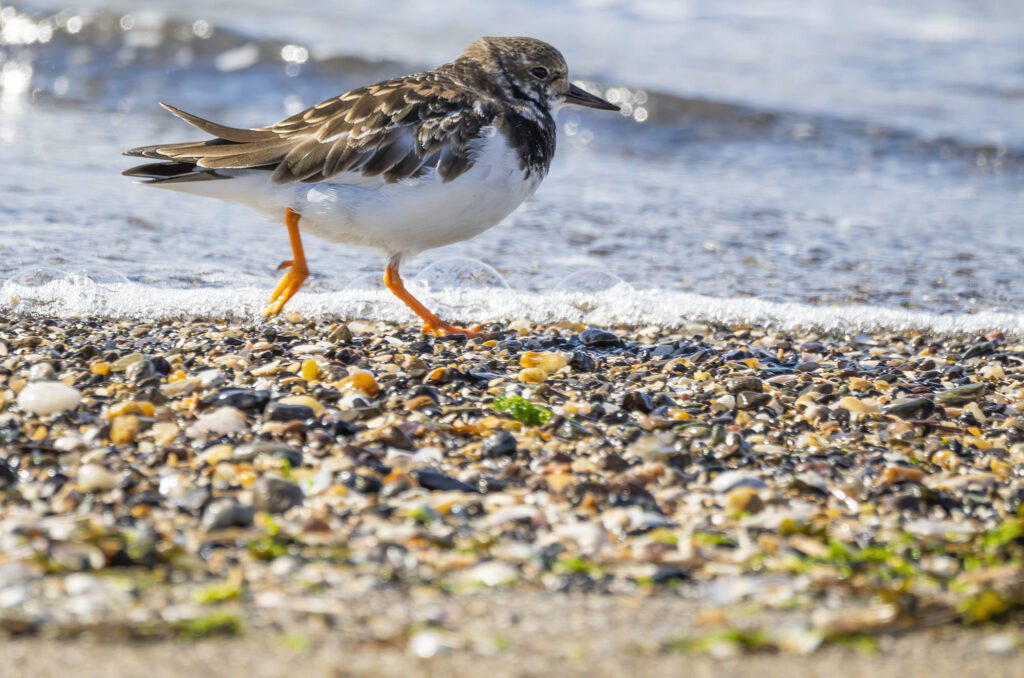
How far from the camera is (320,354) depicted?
14.1 ft

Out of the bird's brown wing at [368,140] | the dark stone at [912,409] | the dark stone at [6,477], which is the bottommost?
the dark stone at [6,477]

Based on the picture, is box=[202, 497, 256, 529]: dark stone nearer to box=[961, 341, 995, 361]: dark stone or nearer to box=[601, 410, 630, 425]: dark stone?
box=[601, 410, 630, 425]: dark stone

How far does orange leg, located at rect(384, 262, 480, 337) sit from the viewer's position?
194 inches

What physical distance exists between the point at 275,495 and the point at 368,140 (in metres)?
2.11

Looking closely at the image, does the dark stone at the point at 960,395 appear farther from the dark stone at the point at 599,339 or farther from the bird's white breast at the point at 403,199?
the bird's white breast at the point at 403,199

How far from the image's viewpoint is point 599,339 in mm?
4840

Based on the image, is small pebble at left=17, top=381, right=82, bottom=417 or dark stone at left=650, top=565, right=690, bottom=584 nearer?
dark stone at left=650, top=565, right=690, bottom=584

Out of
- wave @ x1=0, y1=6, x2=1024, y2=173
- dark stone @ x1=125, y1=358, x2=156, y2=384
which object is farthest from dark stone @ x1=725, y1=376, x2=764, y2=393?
wave @ x1=0, y1=6, x2=1024, y2=173

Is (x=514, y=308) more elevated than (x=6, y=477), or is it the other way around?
(x=514, y=308)

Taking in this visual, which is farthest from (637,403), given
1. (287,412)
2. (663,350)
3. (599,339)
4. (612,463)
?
(287,412)

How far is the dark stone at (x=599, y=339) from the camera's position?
4.83m

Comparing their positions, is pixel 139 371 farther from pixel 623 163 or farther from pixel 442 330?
pixel 623 163

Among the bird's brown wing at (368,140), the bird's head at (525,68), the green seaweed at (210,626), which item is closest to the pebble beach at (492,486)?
the green seaweed at (210,626)

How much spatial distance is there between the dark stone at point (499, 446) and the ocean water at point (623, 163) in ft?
6.82
